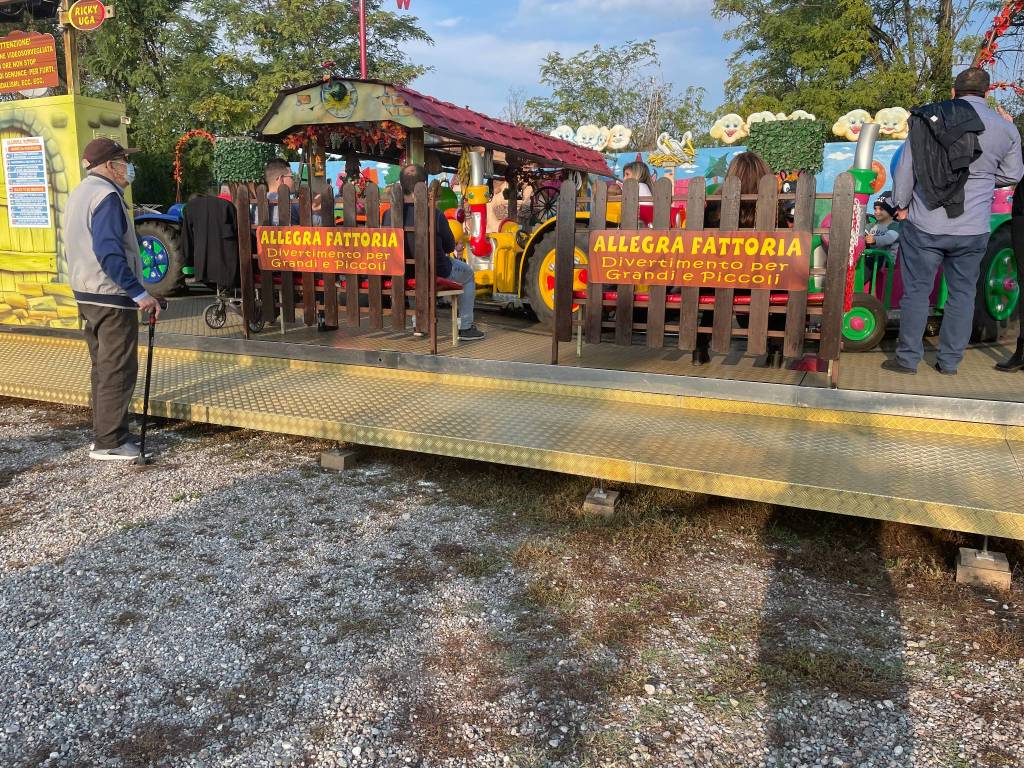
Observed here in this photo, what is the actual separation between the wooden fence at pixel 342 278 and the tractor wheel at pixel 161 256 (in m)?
3.46

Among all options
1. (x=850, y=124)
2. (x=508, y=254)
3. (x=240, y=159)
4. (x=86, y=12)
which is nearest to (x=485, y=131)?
(x=508, y=254)

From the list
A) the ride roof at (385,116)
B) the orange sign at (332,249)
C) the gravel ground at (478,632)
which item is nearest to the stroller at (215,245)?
the orange sign at (332,249)

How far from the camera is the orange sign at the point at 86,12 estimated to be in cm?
628

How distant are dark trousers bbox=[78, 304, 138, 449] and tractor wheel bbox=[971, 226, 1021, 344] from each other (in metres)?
5.73

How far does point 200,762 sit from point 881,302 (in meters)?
5.30

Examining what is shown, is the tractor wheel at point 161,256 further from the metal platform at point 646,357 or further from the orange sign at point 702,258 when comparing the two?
the orange sign at point 702,258

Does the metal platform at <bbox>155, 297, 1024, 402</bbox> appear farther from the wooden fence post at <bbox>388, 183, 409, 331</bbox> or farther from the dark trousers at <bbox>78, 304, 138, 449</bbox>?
the dark trousers at <bbox>78, 304, 138, 449</bbox>

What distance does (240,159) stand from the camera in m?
23.1

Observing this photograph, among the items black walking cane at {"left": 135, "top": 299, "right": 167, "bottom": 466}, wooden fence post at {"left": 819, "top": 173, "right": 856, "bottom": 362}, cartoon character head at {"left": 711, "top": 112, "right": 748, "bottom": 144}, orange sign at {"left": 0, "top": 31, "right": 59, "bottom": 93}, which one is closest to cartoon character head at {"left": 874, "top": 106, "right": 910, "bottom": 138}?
cartoon character head at {"left": 711, "top": 112, "right": 748, "bottom": 144}

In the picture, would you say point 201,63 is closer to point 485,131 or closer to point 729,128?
point 729,128

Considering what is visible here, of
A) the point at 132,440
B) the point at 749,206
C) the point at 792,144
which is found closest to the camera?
the point at 749,206

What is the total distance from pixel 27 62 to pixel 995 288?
808 centimetres

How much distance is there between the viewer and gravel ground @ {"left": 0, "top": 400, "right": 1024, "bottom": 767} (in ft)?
7.29

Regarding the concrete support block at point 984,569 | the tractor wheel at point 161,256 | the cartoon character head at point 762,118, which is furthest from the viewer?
the cartoon character head at point 762,118
